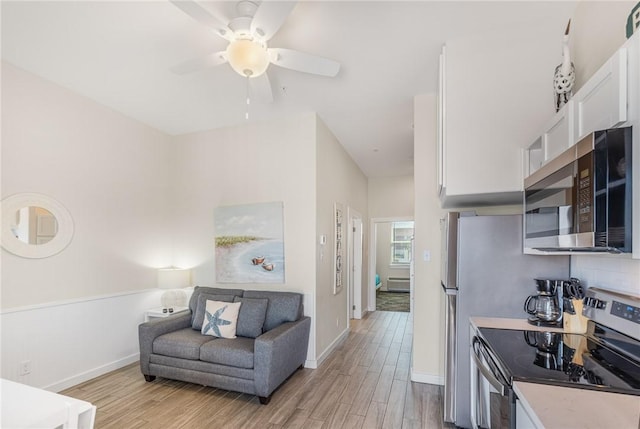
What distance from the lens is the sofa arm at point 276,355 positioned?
2670 millimetres

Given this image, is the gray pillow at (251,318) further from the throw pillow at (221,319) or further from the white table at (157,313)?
the white table at (157,313)

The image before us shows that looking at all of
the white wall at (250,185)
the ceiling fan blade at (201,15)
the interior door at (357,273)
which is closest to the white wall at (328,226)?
the white wall at (250,185)

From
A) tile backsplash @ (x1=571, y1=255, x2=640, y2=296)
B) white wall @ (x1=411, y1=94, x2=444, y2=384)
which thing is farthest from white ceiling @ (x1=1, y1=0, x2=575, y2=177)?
tile backsplash @ (x1=571, y1=255, x2=640, y2=296)

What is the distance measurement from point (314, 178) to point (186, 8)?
2.17 meters

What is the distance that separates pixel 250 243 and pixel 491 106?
2.85 metres

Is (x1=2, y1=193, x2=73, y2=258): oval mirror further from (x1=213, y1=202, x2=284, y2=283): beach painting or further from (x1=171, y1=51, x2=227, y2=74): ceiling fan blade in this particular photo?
(x1=171, y1=51, x2=227, y2=74): ceiling fan blade

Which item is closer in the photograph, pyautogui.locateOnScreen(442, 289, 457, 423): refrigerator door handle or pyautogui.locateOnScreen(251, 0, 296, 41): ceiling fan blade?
pyautogui.locateOnScreen(251, 0, 296, 41): ceiling fan blade

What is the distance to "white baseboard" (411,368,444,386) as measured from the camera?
3.09 meters

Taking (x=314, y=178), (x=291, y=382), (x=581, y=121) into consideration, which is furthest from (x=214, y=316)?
(x=581, y=121)

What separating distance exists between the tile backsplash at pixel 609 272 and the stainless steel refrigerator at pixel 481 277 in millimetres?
140

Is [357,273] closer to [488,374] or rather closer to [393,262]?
[393,262]

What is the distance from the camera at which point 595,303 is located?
5.18ft

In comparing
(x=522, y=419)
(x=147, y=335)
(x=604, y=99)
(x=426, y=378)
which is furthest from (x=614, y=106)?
(x=147, y=335)

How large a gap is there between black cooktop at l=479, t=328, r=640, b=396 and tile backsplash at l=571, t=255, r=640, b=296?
283mm
